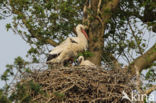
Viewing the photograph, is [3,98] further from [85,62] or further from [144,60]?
[144,60]

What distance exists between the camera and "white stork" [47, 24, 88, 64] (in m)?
10.8

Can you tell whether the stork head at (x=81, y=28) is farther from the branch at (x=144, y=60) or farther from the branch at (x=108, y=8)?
the branch at (x=144, y=60)

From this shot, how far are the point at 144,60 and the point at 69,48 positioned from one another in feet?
6.13

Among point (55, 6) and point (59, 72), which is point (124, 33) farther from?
point (59, 72)

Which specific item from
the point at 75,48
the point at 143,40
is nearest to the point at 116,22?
the point at 143,40

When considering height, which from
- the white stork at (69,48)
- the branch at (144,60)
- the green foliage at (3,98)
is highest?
the white stork at (69,48)

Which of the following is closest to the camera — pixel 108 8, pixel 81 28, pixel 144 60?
pixel 144 60

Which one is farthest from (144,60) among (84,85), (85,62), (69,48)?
(84,85)

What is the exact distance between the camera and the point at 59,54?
Result: 1086 centimetres

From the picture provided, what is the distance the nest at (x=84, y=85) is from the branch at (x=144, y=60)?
3.94ft

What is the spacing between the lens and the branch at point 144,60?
10.4 m

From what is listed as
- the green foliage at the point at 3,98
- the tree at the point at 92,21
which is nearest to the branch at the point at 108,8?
the tree at the point at 92,21

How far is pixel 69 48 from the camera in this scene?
10867 mm

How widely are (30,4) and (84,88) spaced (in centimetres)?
415
